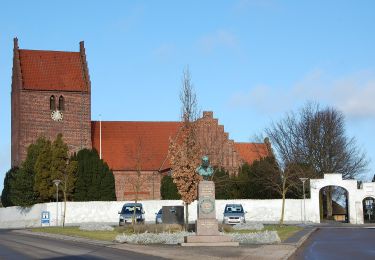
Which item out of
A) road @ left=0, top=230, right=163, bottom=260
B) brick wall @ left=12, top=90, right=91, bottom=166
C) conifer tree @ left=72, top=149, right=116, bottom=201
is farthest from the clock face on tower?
road @ left=0, top=230, right=163, bottom=260

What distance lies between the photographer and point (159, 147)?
275 ft

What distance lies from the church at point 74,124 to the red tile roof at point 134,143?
0.11 m

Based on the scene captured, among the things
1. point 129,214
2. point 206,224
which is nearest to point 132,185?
point 129,214

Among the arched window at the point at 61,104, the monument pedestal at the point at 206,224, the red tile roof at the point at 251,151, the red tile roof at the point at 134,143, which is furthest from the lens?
the red tile roof at the point at 251,151

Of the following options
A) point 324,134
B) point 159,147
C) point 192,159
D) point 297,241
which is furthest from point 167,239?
point 159,147

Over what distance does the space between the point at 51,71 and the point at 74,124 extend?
636cm

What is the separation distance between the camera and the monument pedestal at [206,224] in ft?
97.0

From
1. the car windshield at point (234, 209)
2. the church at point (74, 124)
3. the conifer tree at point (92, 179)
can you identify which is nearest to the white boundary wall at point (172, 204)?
the conifer tree at point (92, 179)

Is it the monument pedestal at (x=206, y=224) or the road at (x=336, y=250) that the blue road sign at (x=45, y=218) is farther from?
the monument pedestal at (x=206, y=224)

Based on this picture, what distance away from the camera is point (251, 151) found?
8669 cm

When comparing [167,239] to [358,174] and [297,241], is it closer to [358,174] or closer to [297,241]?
[297,241]

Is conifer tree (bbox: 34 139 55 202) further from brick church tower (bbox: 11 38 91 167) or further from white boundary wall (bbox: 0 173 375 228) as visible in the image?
brick church tower (bbox: 11 38 91 167)

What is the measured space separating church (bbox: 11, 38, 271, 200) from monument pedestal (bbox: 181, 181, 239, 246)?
4341 cm

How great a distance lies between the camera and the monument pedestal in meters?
29.6
